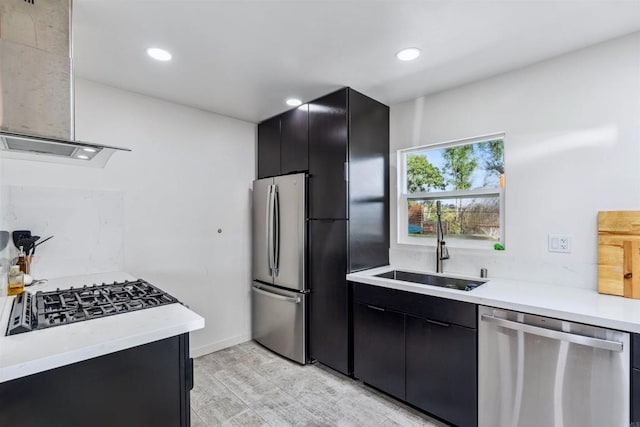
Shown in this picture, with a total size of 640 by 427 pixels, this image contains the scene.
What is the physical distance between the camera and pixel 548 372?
1633 mm

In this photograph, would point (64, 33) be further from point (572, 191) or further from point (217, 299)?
point (572, 191)

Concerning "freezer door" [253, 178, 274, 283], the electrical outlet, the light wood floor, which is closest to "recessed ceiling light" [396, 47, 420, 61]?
the electrical outlet

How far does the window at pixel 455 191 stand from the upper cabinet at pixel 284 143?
956mm

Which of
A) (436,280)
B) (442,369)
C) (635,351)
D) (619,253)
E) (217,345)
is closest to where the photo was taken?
(635,351)

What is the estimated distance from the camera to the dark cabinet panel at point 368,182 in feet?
8.73

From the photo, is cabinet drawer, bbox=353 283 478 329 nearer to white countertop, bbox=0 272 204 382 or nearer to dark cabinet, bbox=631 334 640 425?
dark cabinet, bbox=631 334 640 425

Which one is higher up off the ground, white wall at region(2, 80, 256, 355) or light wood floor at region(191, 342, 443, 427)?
white wall at region(2, 80, 256, 355)

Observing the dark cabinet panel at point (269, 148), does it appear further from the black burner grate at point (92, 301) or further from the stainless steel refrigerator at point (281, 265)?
the black burner grate at point (92, 301)

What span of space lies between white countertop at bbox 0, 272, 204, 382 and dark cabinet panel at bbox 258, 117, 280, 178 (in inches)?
83.4

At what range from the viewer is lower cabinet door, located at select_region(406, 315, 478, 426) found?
1907 millimetres

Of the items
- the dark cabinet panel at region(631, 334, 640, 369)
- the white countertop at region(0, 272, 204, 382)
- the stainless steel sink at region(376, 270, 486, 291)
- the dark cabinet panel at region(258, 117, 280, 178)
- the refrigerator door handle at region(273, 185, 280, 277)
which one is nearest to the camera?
the white countertop at region(0, 272, 204, 382)

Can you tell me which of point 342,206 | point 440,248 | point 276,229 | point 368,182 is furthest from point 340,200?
point 440,248

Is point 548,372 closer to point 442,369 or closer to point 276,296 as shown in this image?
point 442,369

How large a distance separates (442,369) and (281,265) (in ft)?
5.46
